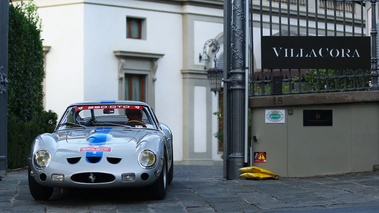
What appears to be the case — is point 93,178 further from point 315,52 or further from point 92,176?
point 315,52

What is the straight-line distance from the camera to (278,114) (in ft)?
41.5

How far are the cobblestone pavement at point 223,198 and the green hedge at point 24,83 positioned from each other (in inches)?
197

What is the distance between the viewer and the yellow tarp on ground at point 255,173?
12.2 meters

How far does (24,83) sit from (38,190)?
918 centimetres

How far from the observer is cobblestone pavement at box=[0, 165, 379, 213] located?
864cm

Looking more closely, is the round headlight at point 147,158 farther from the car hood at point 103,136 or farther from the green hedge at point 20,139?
the green hedge at point 20,139

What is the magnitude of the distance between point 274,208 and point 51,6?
71.0ft

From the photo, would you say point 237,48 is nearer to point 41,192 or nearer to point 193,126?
point 41,192

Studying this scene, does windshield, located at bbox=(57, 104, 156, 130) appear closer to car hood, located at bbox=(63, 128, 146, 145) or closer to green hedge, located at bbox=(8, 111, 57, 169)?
car hood, located at bbox=(63, 128, 146, 145)

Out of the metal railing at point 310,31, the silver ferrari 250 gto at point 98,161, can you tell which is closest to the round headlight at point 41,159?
the silver ferrari 250 gto at point 98,161

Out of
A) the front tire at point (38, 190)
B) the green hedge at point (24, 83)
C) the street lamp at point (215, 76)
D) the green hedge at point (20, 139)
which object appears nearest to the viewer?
the front tire at point (38, 190)

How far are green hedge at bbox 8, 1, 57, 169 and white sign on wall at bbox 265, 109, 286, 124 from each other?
5.85 metres

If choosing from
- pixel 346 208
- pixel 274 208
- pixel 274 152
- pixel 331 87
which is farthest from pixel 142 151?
pixel 331 87

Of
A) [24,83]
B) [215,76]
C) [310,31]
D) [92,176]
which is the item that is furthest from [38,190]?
[215,76]
